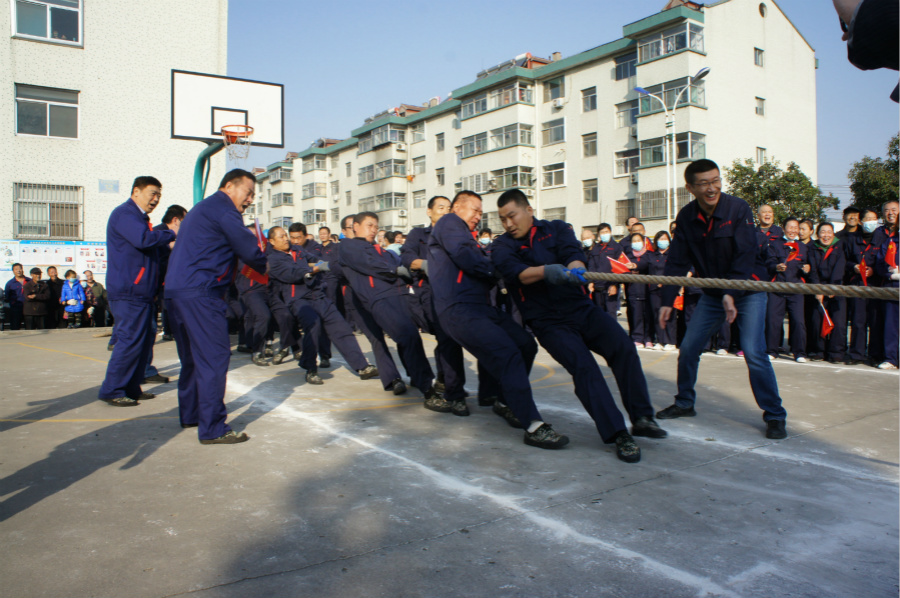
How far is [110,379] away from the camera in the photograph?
5914 mm

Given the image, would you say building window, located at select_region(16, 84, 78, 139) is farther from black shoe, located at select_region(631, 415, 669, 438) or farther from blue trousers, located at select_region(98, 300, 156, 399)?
black shoe, located at select_region(631, 415, 669, 438)

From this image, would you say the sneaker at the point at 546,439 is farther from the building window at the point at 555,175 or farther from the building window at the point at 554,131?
the building window at the point at 554,131

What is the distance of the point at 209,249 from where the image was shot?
4785mm

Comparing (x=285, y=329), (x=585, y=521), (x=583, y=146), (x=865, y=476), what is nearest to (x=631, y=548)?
(x=585, y=521)

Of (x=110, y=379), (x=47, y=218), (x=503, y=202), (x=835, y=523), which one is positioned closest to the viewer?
(x=835, y=523)

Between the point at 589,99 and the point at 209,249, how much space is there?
3272 centimetres

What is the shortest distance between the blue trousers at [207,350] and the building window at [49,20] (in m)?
16.4

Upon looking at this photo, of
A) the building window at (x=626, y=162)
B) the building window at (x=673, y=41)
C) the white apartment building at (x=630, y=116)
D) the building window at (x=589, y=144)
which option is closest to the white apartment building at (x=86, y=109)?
the white apartment building at (x=630, y=116)

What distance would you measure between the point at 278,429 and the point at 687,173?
3758 millimetres

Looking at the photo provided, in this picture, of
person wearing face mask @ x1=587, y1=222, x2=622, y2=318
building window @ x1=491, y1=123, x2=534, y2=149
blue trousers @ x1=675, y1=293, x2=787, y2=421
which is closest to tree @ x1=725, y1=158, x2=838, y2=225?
building window @ x1=491, y1=123, x2=534, y2=149

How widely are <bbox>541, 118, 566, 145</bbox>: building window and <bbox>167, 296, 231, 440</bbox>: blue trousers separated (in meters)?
33.3

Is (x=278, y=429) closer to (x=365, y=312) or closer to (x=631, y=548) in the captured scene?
(x=365, y=312)

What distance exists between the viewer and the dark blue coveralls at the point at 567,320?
14.9 ft

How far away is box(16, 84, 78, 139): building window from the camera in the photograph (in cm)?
1686
